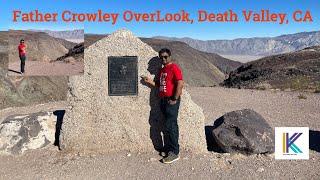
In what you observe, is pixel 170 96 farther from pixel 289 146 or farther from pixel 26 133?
pixel 26 133

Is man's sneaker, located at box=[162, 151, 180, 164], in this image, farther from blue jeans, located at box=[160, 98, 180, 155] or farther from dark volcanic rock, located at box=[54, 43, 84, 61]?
dark volcanic rock, located at box=[54, 43, 84, 61]

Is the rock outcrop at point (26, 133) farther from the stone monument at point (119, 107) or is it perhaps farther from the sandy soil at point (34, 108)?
the sandy soil at point (34, 108)

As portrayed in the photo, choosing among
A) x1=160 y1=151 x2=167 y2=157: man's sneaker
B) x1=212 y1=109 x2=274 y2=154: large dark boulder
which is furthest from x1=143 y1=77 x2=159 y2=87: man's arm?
x1=212 y1=109 x2=274 y2=154: large dark boulder

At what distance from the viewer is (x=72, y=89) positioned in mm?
8211

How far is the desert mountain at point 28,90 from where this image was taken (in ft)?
48.3

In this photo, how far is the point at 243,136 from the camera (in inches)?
320

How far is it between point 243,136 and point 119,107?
7.53 feet

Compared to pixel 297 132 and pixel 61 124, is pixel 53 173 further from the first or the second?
pixel 297 132

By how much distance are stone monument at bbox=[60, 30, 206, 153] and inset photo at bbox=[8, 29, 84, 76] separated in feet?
23.6

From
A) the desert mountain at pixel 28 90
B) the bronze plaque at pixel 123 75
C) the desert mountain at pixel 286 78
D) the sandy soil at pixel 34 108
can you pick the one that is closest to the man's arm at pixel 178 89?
the bronze plaque at pixel 123 75

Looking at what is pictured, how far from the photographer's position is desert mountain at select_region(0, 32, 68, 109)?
1473cm

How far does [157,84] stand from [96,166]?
1.78m

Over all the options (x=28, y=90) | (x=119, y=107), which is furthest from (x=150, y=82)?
(x=28, y=90)

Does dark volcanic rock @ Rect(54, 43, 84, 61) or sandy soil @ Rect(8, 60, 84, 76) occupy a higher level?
dark volcanic rock @ Rect(54, 43, 84, 61)
